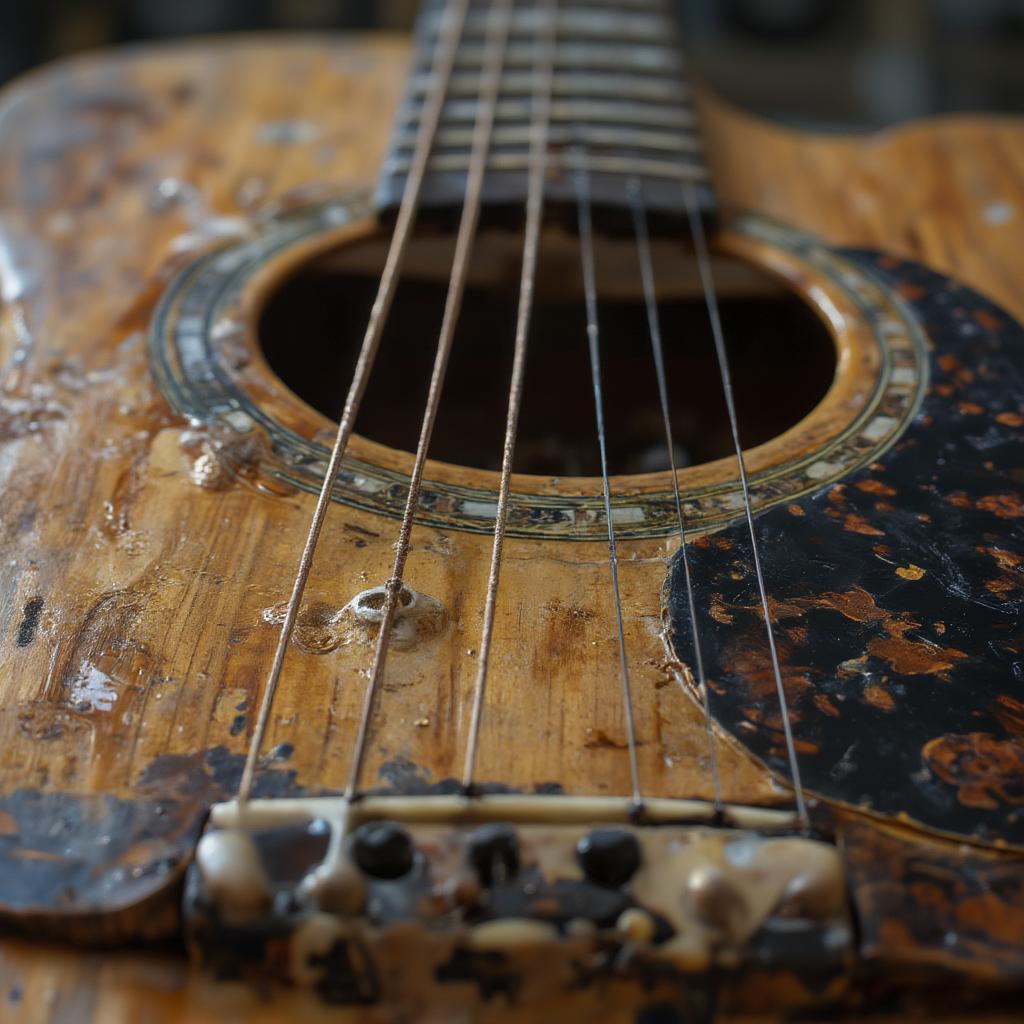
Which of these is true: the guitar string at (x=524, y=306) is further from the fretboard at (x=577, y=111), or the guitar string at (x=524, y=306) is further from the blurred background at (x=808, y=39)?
the blurred background at (x=808, y=39)

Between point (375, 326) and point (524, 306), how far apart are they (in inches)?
4.6

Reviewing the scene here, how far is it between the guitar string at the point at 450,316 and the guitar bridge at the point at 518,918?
57mm

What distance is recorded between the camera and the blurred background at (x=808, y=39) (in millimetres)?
2484

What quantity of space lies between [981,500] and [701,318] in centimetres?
49

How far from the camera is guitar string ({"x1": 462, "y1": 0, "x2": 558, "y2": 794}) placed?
68cm

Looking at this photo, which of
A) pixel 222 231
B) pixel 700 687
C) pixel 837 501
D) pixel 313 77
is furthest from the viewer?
pixel 313 77

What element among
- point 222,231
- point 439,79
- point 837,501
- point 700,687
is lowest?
point 700,687

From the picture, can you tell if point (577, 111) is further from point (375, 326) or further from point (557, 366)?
point (375, 326)

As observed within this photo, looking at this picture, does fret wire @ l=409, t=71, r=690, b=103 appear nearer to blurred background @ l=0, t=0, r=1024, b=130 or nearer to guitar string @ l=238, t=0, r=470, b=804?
guitar string @ l=238, t=0, r=470, b=804

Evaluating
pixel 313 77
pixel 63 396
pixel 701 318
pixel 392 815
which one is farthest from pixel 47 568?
pixel 313 77

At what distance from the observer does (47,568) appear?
791 mm

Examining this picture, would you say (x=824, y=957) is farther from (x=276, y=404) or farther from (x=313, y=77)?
(x=313, y=77)

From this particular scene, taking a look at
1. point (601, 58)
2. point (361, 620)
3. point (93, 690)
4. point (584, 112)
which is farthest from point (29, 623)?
point (601, 58)

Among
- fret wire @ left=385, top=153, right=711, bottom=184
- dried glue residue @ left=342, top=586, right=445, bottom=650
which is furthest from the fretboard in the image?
dried glue residue @ left=342, top=586, right=445, bottom=650
